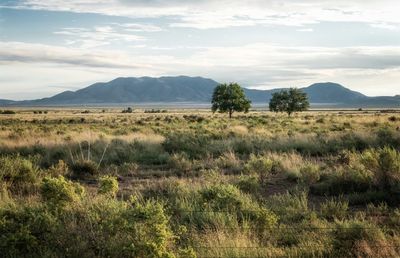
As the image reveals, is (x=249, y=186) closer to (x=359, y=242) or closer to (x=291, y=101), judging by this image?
(x=359, y=242)

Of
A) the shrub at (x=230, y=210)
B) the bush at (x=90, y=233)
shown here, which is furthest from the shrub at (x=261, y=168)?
the bush at (x=90, y=233)

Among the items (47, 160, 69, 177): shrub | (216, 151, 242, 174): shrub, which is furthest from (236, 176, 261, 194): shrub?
(47, 160, 69, 177): shrub

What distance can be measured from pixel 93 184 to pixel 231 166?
5.10 meters

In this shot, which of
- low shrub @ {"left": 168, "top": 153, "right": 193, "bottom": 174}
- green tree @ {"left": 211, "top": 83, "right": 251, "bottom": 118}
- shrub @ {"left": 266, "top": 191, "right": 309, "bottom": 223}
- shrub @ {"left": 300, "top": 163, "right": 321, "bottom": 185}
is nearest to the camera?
shrub @ {"left": 266, "top": 191, "right": 309, "bottom": 223}

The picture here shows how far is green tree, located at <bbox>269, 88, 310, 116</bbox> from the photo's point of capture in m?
83.6

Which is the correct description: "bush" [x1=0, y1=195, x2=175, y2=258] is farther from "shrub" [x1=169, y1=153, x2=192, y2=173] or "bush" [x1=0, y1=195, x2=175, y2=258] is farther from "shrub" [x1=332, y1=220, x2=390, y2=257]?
"shrub" [x1=169, y1=153, x2=192, y2=173]

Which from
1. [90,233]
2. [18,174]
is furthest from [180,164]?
[90,233]

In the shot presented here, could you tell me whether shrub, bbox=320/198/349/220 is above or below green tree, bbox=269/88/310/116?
below

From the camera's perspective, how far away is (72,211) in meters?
8.48

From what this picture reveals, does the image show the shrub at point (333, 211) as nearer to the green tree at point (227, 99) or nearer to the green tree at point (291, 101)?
the green tree at point (227, 99)

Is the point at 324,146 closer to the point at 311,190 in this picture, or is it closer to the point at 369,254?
the point at 311,190

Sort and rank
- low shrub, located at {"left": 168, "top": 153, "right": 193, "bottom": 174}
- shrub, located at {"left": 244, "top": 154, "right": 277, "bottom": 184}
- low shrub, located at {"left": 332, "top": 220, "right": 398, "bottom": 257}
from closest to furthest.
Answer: low shrub, located at {"left": 332, "top": 220, "right": 398, "bottom": 257}
shrub, located at {"left": 244, "top": 154, "right": 277, "bottom": 184}
low shrub, located at {"left": 168, "top": 153, "right": 193, "bottom": 174}

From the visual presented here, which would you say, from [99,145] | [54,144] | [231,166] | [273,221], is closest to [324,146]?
[231,166]

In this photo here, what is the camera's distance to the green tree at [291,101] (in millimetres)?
83562
